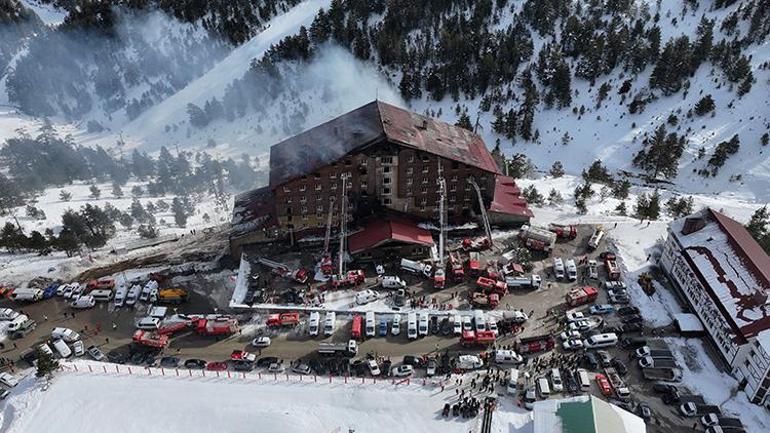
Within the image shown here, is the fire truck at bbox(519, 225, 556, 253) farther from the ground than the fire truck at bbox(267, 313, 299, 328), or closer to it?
farther from the ground

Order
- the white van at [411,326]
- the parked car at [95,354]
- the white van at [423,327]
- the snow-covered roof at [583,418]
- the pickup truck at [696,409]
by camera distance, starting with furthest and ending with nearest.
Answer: the white van at [423,327]
the white van at [411,326]
the parked car at [95,354]
the pickup truck at [696,409]
the snow-covered roof at [583,418]

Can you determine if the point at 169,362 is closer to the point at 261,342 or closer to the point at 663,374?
the point at 261,342

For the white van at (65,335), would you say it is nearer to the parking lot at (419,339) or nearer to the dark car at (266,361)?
the parking lot at (419,339)

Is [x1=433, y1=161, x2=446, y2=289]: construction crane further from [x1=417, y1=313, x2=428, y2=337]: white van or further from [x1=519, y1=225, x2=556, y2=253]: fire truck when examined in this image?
[x1=519, y1=225, x2=556, y2=253]: fire truck

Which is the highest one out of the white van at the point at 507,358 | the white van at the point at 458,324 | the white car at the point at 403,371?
the white van at the point at 458,324

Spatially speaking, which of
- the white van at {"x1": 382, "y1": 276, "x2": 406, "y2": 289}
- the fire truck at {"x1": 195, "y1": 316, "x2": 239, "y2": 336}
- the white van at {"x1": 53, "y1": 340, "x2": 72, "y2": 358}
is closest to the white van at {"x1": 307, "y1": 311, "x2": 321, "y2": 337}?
the fire truck at {"x1": 195, "y1": 316, "x2": 239, "y2": 336}

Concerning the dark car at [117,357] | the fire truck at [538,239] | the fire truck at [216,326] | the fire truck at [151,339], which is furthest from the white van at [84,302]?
the fire truck at [538,239]

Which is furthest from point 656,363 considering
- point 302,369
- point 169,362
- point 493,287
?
point 169,362
